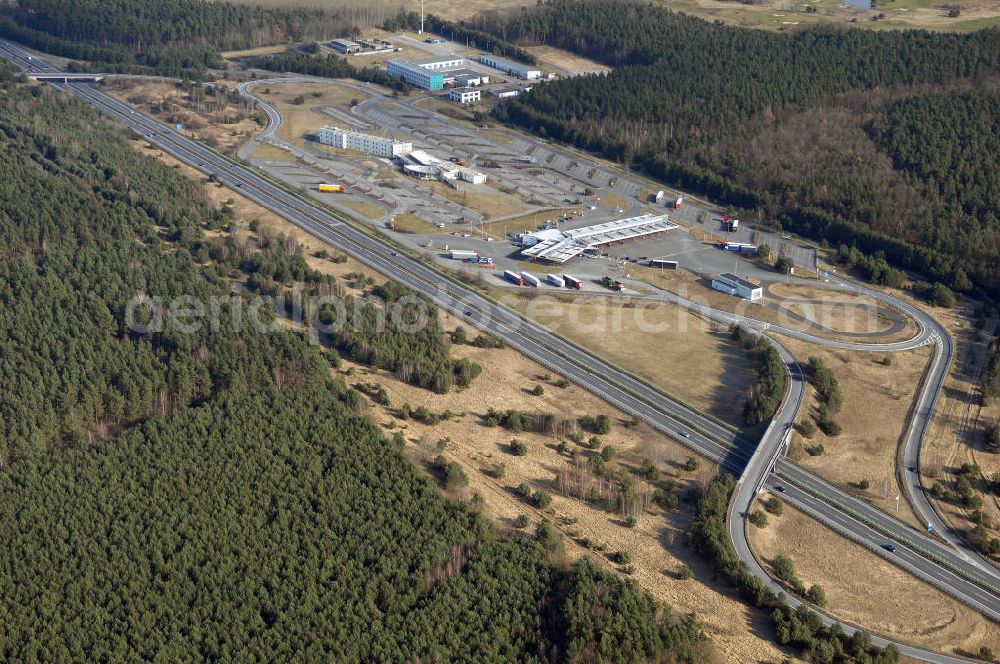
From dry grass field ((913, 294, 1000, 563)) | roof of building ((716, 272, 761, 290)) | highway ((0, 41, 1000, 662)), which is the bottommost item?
highway ((0, 41, 1000, 662))

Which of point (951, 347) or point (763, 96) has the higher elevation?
point (763, 96)

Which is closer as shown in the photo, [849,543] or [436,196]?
[849,543]

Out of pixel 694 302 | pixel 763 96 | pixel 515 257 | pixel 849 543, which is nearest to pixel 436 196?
pixel 515 257

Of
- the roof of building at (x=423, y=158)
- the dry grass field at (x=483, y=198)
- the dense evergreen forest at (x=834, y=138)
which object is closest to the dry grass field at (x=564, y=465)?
the dry grass field at (x=483, y=198)

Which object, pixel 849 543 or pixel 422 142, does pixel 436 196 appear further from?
pixel 849 543

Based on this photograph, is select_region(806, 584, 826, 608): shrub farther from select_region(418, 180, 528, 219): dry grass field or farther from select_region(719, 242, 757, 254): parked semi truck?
select_region(418, 180, 528, 219): dry grass field

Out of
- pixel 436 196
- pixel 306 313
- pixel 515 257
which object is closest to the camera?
pixel 306 313

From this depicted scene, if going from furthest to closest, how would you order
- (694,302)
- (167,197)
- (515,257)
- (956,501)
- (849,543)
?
(167,197)
(515,257)
(694,302)
(956,501)
(849,543)

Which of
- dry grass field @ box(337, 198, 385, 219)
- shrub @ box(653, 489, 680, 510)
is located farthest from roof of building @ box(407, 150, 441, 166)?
shrub @ box(653, 489, 680, 510)
